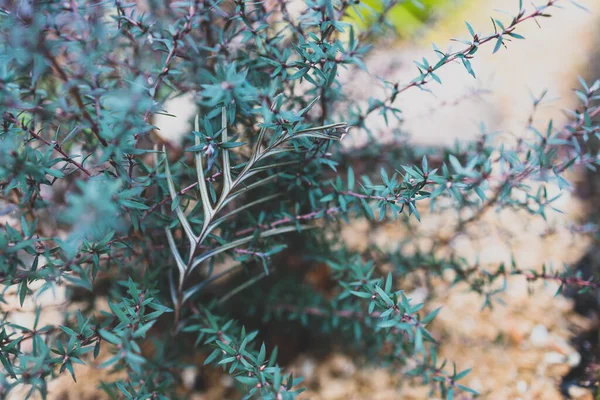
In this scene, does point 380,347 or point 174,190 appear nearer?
point 174,190

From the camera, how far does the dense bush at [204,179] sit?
28.2 inches

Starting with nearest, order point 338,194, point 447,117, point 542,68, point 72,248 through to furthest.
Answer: point 72,248 < point 338,194 < point 447,117 < point 542,68

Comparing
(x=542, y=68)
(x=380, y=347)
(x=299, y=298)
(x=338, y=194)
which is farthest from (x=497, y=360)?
(x=542, y=68)

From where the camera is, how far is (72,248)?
2.12 feet

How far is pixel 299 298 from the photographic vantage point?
4.50 ft

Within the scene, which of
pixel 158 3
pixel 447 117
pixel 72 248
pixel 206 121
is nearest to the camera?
pixel 72 248

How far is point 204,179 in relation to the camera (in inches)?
34.9

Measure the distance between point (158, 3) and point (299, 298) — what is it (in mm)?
938

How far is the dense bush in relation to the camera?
72cm

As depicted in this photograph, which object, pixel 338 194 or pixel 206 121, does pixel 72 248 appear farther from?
pixel 338 194

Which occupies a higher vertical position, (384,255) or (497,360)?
(384,255)

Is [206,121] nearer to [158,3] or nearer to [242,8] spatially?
[242,8]

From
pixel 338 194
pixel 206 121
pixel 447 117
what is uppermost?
pixel 206 121

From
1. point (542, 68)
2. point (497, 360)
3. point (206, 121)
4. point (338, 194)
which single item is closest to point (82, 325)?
point (206, 121)
